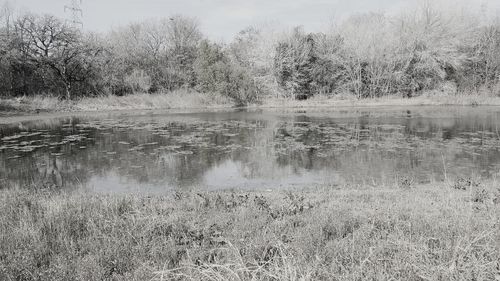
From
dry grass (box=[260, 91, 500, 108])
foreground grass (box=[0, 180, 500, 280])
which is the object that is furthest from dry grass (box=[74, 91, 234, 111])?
foreground grass (box=[0, 180, 500, 280])

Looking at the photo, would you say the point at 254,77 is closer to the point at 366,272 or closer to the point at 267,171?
the point at 267,171

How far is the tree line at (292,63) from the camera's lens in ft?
131

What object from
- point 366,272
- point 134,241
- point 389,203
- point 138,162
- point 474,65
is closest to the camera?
point 366,272

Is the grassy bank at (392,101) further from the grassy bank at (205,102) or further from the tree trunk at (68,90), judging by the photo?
the tree trunk at (68,90)

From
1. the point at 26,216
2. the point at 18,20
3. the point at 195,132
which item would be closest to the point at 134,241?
the point at 26,216

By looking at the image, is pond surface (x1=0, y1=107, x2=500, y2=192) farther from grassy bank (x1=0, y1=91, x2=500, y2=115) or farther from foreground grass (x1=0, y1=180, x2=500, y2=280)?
grassy bank (x1=0, y1=91, x2=500, y2=115)

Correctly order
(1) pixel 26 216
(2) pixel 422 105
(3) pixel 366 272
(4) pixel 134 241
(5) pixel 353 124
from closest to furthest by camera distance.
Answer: (3) pixel 366 272, (4) pixel 134 241, (1) pixel 26 216, (5) pixel 353 124, (2) pixel 422 105

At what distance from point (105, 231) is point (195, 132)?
15628mm

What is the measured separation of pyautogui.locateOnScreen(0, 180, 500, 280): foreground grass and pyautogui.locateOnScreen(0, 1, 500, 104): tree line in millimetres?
34077

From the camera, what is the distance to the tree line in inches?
1567

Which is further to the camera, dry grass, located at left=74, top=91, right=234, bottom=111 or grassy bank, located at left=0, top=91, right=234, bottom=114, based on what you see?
dry grass, located at left=74, top=91, right=234, bottom=111

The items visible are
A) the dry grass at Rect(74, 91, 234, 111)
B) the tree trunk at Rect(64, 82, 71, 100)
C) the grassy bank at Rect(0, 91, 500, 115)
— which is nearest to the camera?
the grassy bank at Rect(0, 91, 500, 115)

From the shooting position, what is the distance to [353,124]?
2430 cm

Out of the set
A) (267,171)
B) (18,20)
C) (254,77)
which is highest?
(18,20)
